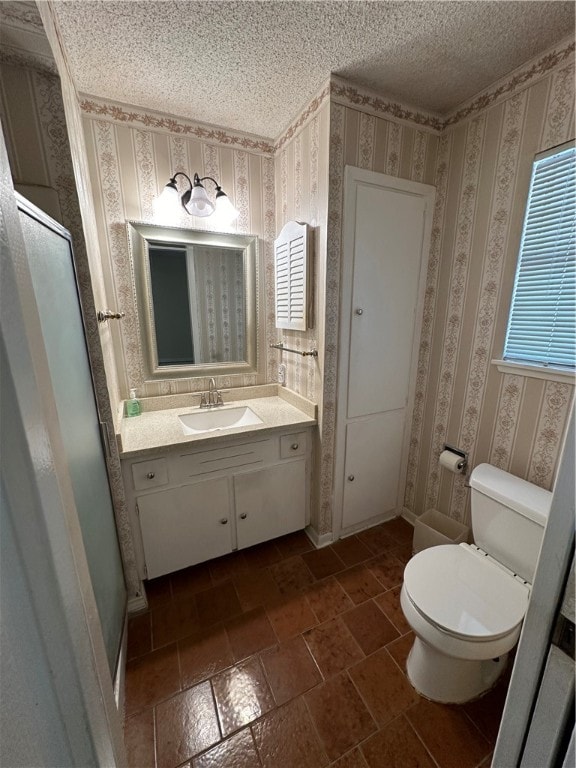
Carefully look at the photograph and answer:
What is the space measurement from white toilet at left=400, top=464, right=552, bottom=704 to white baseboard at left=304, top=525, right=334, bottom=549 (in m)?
0.70

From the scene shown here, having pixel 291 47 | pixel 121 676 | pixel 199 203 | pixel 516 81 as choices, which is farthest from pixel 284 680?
pixel 516 81

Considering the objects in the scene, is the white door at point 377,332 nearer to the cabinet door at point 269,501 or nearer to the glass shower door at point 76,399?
the cabinet door at point 269,501

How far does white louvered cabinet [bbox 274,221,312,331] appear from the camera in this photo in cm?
164

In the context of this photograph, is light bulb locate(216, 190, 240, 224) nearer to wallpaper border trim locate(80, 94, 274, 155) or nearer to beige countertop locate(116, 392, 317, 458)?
wallpaper border trim locate(80, 94, 274, 155)

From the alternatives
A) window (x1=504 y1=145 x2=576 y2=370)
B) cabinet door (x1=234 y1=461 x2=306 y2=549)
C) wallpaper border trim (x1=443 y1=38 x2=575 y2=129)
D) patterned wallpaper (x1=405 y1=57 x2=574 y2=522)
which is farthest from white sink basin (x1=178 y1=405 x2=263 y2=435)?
wallpaper border trim (x1=443 y1=38 x2=575 y2=129)

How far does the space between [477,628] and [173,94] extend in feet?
8.49

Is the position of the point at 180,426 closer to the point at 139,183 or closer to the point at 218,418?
the point at 218,418

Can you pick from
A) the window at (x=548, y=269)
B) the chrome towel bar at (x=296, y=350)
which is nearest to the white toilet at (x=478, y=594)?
the window at (x=548, y=269)

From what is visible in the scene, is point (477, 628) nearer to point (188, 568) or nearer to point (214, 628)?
point (214, 628)

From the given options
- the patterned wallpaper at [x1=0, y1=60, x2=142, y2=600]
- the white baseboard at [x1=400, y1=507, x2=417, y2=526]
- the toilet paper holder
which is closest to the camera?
the patterned wallpaper at [x1=0, y1=60, x2=142, y2=600]

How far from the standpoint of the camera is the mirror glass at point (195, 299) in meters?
1.77

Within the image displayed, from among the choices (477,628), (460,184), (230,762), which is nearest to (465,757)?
(477,628)

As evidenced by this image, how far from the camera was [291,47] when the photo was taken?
1221mm

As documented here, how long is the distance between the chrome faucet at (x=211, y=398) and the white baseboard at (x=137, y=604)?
1.04 meters
